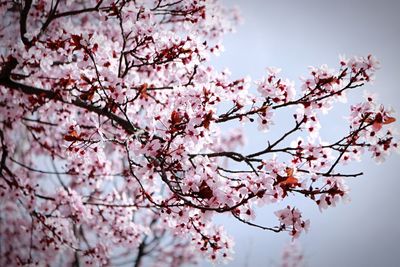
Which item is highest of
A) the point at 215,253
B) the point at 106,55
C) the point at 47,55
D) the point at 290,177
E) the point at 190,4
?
the point at 190,4

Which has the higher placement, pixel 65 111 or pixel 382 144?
pixel 65 111

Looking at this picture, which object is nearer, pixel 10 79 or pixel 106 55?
pixel 106 55

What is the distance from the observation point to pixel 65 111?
5367mm

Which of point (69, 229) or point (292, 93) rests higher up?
point (292, 93)

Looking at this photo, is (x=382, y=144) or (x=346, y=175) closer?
(x=346, y=175)

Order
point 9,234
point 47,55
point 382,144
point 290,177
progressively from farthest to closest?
point 9,234
point 47,55
point 382,144
point 290,177

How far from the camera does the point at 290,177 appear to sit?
2.65 metres

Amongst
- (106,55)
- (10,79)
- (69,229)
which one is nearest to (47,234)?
(69,229)

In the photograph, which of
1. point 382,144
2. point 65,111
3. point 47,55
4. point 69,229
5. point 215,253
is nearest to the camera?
point 382,144

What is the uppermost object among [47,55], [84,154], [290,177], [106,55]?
[47,55]

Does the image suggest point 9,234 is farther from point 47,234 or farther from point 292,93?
point 292,93

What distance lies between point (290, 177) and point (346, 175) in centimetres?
68

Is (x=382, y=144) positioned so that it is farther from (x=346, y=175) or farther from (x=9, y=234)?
(x=9, y=234)

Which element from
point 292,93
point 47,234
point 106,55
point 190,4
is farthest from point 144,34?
point 47,234
